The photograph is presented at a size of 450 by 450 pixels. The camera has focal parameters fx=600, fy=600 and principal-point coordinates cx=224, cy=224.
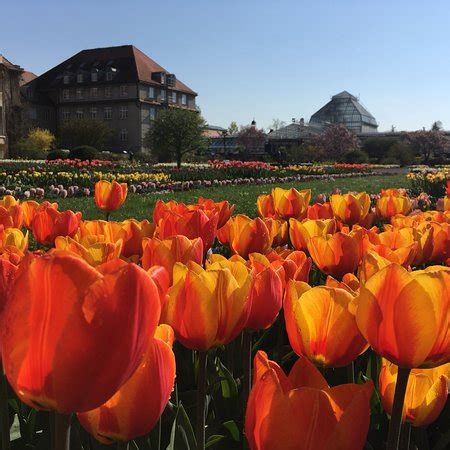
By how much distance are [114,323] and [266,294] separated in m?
0.58

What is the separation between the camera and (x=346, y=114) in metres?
96.1

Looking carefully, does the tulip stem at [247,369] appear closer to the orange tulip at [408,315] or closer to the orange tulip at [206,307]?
the orange tulip at [206,307]

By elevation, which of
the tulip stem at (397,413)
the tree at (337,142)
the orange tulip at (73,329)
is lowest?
the tulip stem at (397,413)

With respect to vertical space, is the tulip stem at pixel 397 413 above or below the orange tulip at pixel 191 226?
below

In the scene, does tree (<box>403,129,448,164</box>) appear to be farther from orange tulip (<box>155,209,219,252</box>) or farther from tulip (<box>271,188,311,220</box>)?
orange tulip (<box>155,209,219,252</box>)

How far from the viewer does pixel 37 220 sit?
85.3 inches

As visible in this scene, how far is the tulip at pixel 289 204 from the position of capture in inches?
112

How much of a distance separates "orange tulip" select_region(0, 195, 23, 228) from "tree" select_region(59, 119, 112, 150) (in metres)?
56.9

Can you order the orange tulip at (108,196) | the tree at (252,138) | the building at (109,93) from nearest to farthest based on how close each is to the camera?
the orange tulip at (108,196) → the building at (109,93) → the tree at (252,138)

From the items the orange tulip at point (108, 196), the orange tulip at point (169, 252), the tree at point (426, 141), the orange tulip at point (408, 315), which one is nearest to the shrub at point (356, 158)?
the tree at point (426, 141)

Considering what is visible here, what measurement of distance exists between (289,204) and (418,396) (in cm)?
188

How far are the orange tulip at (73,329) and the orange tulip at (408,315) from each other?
0.36 m

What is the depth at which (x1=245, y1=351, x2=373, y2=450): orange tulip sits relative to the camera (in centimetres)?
67

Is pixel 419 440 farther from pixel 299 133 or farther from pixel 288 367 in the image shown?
pixel 299 133
